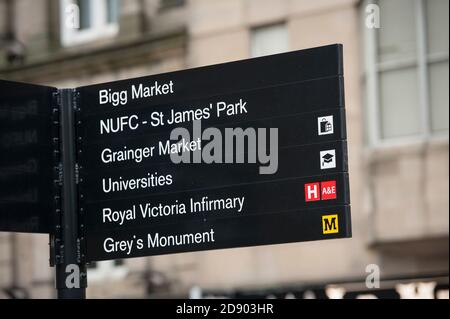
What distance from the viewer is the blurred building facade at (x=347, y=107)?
14.5m

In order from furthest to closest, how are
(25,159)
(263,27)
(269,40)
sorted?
(263,27) < (269,40) < (25,159)

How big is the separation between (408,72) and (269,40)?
2408 millimetres

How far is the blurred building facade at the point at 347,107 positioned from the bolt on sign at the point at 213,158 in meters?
7.30

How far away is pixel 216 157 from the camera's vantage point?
6.50 m

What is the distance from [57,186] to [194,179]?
0.96 metres

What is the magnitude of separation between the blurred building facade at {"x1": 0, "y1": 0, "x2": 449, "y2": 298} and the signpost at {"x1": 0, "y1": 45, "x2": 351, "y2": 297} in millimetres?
7288

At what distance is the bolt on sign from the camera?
6.16 m

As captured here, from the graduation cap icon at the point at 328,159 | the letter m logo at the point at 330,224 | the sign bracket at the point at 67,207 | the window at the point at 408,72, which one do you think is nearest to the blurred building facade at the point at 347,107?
the window at the point at 408,72

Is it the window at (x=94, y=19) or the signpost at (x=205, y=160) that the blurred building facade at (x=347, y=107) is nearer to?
the window at (x=94, y=19)

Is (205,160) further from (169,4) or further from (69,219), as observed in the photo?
(169,4)

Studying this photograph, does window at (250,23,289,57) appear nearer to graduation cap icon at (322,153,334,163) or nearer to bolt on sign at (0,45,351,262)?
bolt on sign at (0,45,351,262)

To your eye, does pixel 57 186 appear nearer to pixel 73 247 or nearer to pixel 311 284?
pixel 73 247

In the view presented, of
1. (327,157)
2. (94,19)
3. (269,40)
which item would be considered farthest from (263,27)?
(327,157)

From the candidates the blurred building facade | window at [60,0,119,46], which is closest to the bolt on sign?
the blurred building facade
